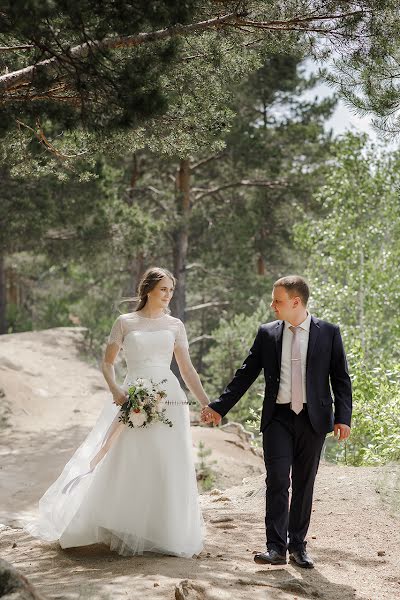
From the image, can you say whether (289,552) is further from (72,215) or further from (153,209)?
(153,209)

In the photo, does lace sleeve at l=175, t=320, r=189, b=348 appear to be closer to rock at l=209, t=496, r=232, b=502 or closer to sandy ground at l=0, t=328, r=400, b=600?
sandy ground at l=0, t=328, r=400, b=600

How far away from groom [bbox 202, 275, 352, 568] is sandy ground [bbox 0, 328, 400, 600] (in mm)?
315

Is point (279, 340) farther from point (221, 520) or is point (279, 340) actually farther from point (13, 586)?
point (13, 586)

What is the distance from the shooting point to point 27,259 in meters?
25.9

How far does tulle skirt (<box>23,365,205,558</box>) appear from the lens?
5.31 metres

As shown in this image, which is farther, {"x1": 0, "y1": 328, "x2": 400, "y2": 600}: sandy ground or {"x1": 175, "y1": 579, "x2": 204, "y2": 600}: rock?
{"x1": 0, "y1": 328, "x2": 400, "y2": 600}: sandy ground

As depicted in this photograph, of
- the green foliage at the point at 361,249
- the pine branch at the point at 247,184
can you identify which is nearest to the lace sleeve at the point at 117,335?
the green foliage at the point at 361,249

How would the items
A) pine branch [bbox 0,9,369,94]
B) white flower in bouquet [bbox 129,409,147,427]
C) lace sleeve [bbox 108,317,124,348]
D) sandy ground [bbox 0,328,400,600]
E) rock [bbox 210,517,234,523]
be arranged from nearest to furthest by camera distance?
sandy ground [bbox 0,328,400,600] → pine branch [bbox 0,9,369,94] → white flower in bouquet [bbox 129,409,147,427] → lace sleeve [bbox 108,317,124,348] → rock [bbox 210,517,234,523]

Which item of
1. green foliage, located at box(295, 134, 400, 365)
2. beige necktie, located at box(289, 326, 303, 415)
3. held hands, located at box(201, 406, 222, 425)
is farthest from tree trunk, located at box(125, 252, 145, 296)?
beige necktie, located at box(289, 326, 303, 415)

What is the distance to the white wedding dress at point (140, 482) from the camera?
532cm

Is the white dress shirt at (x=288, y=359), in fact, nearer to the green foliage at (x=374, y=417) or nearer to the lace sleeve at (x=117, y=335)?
the lace sleeve at (x=117, y=335)

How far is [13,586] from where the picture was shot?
11.1 feet

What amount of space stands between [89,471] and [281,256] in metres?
20.6

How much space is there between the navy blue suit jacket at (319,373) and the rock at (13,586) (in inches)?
81.4
